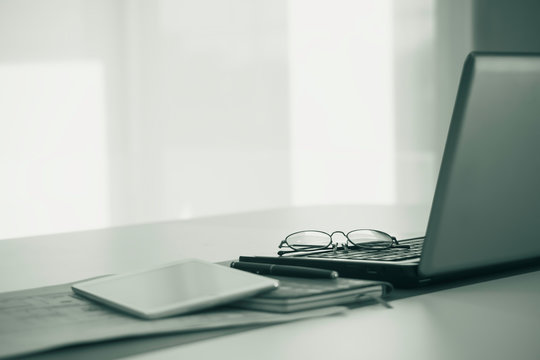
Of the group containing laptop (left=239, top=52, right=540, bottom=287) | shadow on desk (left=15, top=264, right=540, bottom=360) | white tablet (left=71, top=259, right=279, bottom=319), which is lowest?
shadow on desk (left=15, top=264, right=540, bottom=360)

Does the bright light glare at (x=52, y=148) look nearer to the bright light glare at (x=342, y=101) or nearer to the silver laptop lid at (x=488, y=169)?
the bright light glare at (x=342, y=101)

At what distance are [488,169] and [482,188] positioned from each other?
0.03m

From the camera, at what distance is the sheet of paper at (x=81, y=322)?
0.74 m

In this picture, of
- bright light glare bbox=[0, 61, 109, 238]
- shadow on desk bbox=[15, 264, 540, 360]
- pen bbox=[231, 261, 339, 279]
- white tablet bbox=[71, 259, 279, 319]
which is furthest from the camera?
bright light glare bbox=[0, 61, 109, 238]

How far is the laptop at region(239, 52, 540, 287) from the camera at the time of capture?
3.04ft

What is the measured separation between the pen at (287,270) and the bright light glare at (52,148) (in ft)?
12.4

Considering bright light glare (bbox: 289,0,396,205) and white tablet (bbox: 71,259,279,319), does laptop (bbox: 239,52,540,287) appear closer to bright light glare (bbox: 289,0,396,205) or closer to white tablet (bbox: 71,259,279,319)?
white tablet (bbox: 71,259,279,319)

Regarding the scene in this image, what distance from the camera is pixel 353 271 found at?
1028mm

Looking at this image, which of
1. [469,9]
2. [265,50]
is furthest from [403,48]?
[265,50]

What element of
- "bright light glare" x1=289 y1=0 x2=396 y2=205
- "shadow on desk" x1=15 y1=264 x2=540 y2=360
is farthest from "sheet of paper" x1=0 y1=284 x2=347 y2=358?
"bright light glare" x1=289 y1=0 x2=396 y2=205

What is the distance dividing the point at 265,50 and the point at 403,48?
2.95ft

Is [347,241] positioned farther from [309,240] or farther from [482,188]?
[482,188]

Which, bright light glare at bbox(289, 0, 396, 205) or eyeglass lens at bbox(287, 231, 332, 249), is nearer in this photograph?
eyeglass lens at bbox(287, 231, 332, 249)

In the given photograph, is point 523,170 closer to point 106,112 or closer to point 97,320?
point 97,320
